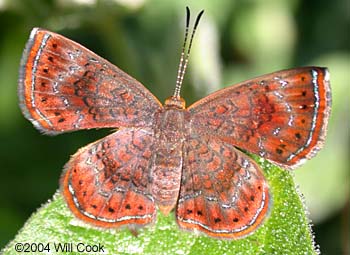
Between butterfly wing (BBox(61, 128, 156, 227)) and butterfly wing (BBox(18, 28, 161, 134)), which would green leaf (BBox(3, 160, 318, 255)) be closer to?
butterfly wing (BBox(61, 128, 156, 227))

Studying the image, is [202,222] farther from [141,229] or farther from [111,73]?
[111,73]

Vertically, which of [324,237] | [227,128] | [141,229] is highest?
[227,128]

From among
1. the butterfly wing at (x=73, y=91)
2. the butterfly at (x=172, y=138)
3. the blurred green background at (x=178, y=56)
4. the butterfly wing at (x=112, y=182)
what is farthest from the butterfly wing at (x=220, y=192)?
the blurred green background at (x=178, y=56)

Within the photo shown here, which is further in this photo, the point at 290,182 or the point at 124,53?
the point at 124,53

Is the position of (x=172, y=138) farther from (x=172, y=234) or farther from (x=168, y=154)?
(x=172, y=234)

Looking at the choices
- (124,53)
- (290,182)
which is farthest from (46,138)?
(290,182)

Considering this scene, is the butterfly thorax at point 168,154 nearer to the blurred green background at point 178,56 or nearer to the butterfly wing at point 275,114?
the butterfly wing at point 275,114

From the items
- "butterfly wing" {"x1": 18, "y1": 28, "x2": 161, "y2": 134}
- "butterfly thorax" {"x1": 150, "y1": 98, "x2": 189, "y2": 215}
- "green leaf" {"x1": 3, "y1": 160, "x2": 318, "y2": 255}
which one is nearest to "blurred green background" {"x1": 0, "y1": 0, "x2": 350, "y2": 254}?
"butterfly wing" {"x1": 18, "y1": 28, "x2": 161, "y2": 134}
